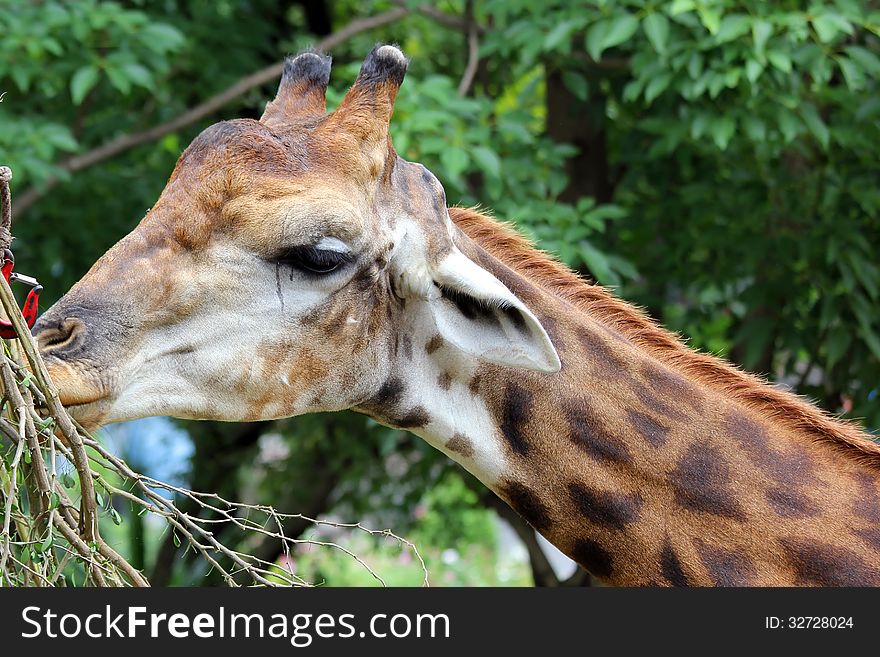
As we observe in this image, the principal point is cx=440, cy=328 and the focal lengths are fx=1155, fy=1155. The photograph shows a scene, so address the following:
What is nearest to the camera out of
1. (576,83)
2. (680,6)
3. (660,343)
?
(660,343)

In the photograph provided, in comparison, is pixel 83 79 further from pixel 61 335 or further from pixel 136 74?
pixel 61 335

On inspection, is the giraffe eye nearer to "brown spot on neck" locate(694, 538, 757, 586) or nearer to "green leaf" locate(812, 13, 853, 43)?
"brown spot on neck" locate(694, 538, 757, 586)

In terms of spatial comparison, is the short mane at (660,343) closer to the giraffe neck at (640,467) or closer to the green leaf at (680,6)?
the giraffe neck at (640,467)

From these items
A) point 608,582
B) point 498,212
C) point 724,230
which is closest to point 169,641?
point 608,582

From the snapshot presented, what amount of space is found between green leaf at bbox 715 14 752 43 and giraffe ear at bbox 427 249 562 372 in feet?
6.81

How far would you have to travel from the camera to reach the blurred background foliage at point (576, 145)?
16.8ft

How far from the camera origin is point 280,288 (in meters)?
3.13

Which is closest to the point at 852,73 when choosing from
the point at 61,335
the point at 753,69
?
the point at 753,69

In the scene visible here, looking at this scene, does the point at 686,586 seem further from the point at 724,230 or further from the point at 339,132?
the point at 724,230

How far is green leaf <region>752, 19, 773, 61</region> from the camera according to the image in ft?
15.4

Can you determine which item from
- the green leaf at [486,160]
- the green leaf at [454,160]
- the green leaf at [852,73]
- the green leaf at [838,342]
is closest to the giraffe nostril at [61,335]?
the green leaf at [454,160]

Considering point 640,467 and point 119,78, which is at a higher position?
point 119,78

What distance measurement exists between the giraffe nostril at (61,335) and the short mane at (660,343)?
1.30 m

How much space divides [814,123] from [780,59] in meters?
0.54
